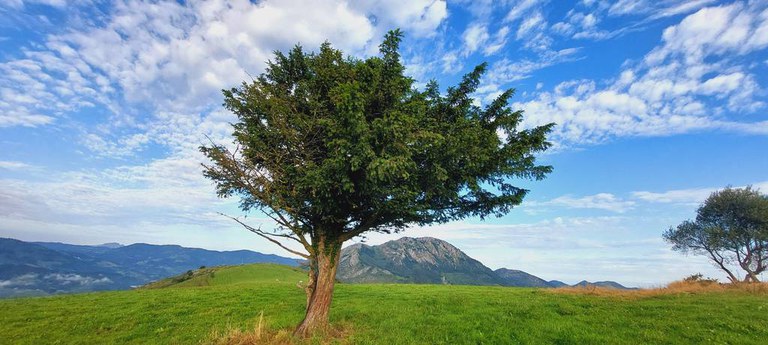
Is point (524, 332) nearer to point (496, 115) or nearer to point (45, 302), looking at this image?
point (496, 115)

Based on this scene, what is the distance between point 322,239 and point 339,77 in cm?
736

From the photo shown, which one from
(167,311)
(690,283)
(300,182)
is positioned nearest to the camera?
(300,182)

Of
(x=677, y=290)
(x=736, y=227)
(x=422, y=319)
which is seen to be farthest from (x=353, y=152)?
(x=736, y=227)

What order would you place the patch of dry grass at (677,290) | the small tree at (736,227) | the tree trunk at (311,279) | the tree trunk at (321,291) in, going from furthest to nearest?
the small tree at (736,227) < the patch of dry grass at (677,290) < the tree trunk at (311,279) < the tree trunk at (321,291)

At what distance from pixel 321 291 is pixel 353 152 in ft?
23.7

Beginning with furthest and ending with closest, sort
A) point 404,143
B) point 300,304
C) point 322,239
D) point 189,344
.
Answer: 1. point 300,304
2. point 322,239
3. point 189,344
4. point 404,143

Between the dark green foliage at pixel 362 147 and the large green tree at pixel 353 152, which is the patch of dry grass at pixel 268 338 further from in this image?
the dark green foliage at pixel 362 147

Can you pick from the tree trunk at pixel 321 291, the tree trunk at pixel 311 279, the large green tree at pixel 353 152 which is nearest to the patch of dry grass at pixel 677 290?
the large green tree at pixel 353 152

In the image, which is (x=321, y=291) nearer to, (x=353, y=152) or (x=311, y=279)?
(x=311, y=279)

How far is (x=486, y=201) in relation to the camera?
16.8 meters

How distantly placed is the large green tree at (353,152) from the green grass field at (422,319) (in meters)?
5.15

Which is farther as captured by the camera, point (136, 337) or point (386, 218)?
point (136, 337)

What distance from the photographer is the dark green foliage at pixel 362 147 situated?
1316 centimetres

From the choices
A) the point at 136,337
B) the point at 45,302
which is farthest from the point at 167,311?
the point at 45,302
